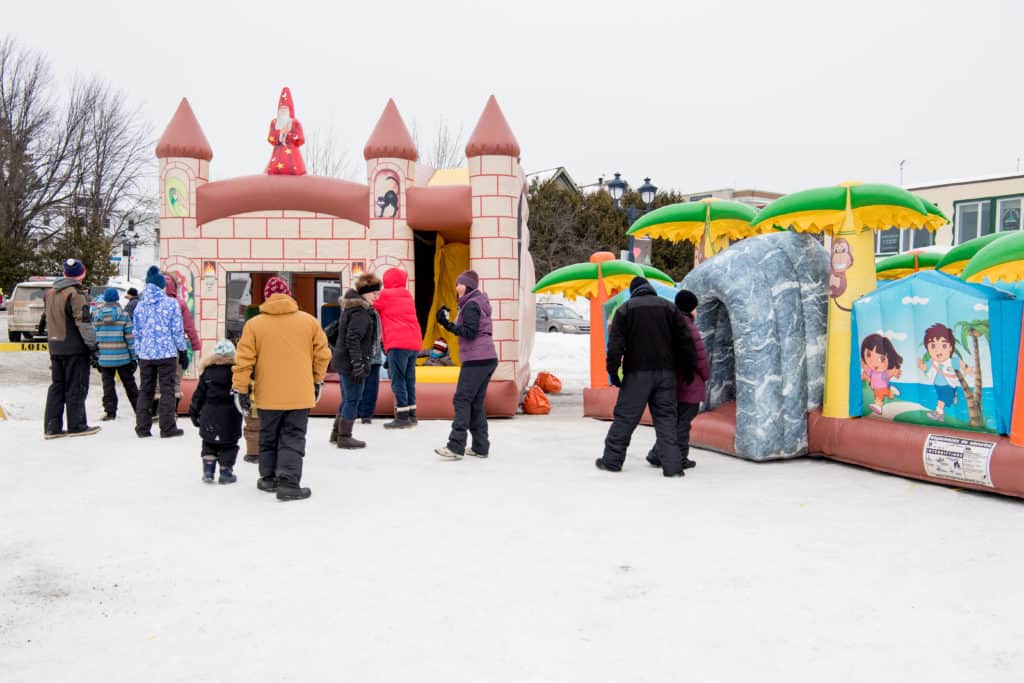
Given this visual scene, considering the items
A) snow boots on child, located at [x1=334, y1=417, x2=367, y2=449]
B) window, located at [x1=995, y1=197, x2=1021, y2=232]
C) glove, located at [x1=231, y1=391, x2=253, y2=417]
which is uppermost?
window, located at [x1=995, y1=197, x2=1021, y2=232]

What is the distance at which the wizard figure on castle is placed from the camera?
938 centimetres

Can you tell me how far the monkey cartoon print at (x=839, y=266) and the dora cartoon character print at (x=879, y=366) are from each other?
0.37m

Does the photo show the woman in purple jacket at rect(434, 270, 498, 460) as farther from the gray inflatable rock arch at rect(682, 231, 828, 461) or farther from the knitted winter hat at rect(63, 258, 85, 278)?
the knitted winter hat at rect(63, 258, 85, 278)

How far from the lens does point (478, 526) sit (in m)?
4.75

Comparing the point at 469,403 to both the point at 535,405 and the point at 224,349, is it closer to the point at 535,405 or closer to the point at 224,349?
the point at 224,349

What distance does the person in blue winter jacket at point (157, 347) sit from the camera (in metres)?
7.46

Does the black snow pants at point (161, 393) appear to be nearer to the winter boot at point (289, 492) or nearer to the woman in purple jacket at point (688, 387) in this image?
the winter boot at point (289, 492)

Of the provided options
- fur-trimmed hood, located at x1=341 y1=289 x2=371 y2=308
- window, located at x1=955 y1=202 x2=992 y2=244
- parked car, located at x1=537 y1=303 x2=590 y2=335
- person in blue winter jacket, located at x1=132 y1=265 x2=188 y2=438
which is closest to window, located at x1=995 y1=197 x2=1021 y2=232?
window, located at x1=955 y1=202 x2=992 y2=244

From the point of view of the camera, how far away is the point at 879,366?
6586 mm

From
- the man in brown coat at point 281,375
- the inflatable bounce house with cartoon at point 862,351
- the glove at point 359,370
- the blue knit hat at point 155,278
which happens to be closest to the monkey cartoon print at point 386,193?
the blue knit hat at point 155,278

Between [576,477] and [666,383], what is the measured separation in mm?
967

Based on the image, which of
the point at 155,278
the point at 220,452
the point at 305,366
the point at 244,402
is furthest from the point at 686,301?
the point at 155,278

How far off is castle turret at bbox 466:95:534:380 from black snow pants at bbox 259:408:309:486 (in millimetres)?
4121

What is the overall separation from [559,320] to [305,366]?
21.4m
